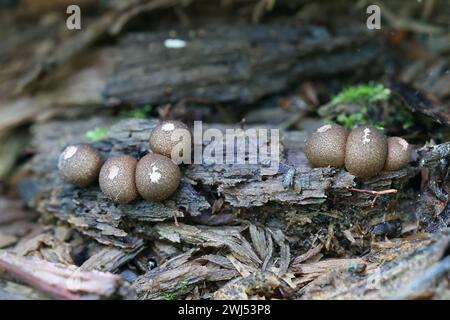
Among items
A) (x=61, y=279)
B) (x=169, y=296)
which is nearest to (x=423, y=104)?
(x=169, y=296)

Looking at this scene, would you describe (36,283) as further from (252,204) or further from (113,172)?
(252,204)

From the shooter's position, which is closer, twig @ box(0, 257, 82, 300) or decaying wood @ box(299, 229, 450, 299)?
decaying wood @ box(299, 229, 450, 299)

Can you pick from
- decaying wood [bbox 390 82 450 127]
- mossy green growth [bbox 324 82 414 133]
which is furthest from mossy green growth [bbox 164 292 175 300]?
decaying wood [bbox 390 82 450 127]

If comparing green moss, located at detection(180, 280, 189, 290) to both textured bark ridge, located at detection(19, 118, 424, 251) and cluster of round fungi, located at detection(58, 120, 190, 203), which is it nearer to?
textured bark ridge, located at detection(19, 118, 424, 251)

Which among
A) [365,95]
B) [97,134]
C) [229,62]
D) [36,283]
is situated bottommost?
[36,283]

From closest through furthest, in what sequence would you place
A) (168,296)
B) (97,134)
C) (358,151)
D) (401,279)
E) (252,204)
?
(401,279) < (168,296) < (358,151) < (252,204) < (97,134)

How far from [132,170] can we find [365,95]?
7.97 feet

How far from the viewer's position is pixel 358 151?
380cm

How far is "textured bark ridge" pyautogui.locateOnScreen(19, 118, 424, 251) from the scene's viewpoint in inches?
155

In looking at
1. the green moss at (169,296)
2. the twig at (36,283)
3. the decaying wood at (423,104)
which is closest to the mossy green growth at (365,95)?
the decaying wood at (423,104)

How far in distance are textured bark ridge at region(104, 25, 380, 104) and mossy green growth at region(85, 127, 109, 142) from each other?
0.47 meters

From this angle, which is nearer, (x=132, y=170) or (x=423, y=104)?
(x=132, y=170)

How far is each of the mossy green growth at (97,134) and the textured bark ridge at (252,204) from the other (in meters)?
0.41

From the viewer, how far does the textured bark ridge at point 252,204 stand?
3926 millimetres
